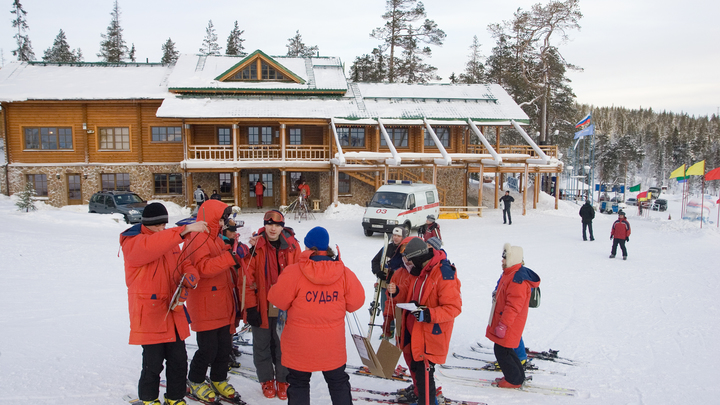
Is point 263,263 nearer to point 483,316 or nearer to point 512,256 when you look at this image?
point 512,256

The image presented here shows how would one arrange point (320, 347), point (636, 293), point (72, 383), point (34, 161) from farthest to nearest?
1. point (34, 161)
2. point (636, 293)
3. point (72, 383)
4. point (320, 347)

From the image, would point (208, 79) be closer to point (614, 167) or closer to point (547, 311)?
point (547, 311)

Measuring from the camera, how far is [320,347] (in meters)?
3.32

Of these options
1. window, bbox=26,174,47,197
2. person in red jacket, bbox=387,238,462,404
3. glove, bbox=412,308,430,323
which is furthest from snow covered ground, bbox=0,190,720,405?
window, bbox=26,174,47,197

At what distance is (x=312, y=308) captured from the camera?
10.8ft

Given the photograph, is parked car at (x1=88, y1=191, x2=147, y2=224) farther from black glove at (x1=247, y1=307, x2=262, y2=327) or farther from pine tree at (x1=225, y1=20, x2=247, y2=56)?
pine tree at (x1=225, y1=20, x2=247, y2=56)

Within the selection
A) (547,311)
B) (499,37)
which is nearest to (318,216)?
(547,311)

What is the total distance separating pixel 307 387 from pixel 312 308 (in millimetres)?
700

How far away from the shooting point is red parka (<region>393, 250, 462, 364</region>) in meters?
3.78

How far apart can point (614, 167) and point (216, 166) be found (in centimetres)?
6535

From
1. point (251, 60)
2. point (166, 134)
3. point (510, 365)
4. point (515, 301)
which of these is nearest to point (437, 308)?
point (515, 301)

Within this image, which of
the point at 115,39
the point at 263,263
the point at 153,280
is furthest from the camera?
the point at 115,39

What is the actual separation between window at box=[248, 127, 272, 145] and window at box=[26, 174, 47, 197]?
10.8 meters

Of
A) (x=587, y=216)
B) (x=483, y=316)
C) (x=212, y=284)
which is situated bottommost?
(x=483, y=316)
